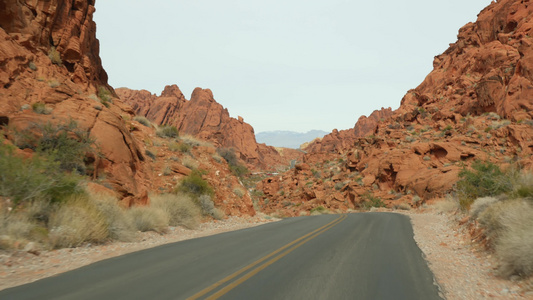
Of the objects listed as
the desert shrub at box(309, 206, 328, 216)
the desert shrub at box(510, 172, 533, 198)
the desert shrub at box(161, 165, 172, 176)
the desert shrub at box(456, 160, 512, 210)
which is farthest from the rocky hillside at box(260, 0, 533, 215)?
the desert shrub at box(161, 165, 172, 176)

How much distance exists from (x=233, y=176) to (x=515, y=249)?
772 inches

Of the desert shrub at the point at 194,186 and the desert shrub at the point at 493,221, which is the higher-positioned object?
the desert shrub at the point at 194,186

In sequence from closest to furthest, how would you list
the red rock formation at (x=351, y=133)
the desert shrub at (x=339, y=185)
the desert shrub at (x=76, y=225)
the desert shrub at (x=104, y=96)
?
the desert shrub at (x=76, y=225)
the desert shrub at (x=104, y=96)
the desert shrub at (x=339, y=185)
the red rock formation at (x=351, y=133)

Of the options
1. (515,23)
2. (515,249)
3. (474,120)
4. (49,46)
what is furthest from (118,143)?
(515,23)

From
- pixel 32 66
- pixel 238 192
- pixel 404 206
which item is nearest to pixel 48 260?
pixel 32 66

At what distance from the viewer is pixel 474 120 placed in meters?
39.2

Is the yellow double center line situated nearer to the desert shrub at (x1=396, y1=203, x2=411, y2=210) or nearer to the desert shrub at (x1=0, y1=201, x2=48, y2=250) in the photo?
the desert shrub at (x1=0, y1=201, x2=48, y2=250)

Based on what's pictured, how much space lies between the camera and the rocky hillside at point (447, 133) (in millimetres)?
33000

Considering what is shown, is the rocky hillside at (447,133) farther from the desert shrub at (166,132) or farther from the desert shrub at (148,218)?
the desert shrub at (166,132)

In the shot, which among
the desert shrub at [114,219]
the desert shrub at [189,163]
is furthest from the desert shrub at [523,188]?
the desert shrub at [189,163]

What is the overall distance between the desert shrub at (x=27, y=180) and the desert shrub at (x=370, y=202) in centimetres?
3221

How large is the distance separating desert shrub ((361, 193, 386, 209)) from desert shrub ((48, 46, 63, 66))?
104ft

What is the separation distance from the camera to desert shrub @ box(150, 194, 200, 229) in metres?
14.8

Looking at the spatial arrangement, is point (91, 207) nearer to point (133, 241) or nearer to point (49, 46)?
point (133, 241)
